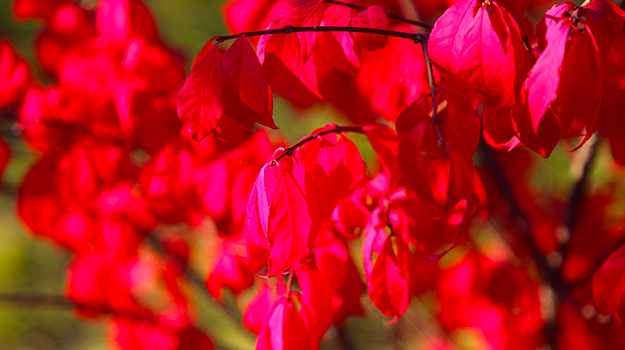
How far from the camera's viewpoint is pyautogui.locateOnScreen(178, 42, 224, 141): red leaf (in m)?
0.46

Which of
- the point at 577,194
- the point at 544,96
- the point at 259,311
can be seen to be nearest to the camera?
the point at 544,96

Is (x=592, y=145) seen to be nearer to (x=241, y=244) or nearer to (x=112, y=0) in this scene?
(x=241, y=244)

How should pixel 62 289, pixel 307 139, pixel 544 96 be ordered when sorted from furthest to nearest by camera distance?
pixel 62 289 < pixel 307 139 < pixel 544 96

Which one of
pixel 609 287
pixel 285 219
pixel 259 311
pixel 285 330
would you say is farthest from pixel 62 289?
pixel 609 287

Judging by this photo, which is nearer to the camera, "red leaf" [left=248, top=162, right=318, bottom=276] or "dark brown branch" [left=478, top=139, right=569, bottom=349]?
"red leaf" [left=248, top=162, right=318, bottom=276]

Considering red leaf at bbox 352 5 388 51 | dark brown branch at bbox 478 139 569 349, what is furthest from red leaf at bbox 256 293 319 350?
dark brown branch at bbox 478 139 569 349

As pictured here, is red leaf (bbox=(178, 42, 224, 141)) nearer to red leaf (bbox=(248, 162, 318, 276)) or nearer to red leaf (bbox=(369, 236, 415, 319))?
red leaf (bbox=(248, 162, 318, 276))

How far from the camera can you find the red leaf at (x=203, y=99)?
0.46 metres

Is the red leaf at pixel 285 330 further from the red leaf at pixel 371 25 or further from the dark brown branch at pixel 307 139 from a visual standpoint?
the red leaf at pixel 371 25

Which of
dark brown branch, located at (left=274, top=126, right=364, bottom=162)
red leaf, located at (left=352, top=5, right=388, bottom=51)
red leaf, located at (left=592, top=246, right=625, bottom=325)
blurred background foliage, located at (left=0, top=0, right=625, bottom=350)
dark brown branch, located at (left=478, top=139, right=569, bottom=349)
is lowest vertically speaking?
blurred background foliage, located at (left=0, top=0, right=625, bottom=350)

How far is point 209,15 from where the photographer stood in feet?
16.6

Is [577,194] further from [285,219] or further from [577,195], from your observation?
[285,219]

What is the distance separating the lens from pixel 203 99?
1.50 feet

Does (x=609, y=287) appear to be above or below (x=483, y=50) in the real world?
below
